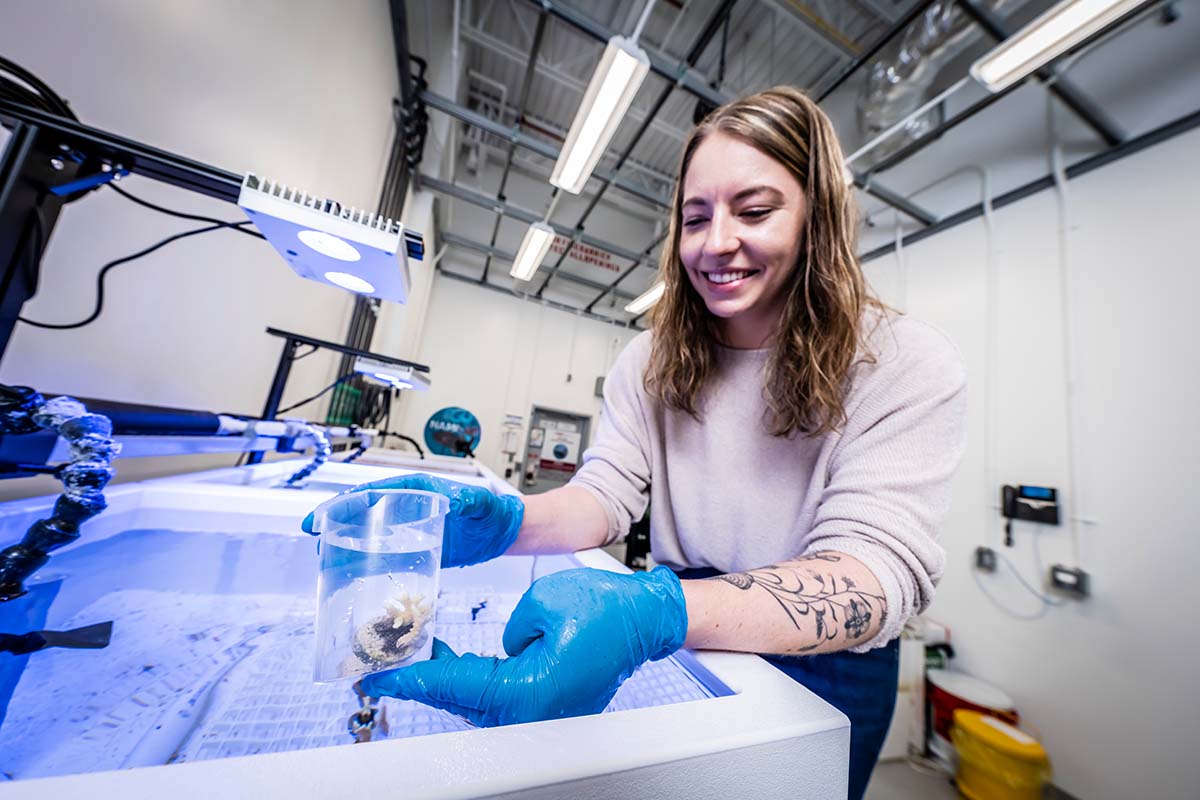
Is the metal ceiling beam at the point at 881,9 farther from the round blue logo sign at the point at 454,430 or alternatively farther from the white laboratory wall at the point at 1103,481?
the round blue logo sign at the point at 454,430

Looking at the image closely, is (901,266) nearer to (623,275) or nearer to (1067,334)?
(1067,334)

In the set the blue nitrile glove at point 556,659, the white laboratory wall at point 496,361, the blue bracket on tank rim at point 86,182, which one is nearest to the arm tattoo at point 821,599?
the blue nitrile glove at point 556,659

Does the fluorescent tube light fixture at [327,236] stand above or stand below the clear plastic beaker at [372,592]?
above

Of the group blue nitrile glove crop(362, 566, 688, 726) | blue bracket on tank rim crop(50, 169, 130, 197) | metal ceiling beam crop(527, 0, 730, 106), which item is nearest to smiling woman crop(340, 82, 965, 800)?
blue nitrile glove crop(362, 566, 688, 726)

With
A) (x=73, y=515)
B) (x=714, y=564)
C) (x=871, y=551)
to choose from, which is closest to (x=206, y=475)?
(x=73, y=515)

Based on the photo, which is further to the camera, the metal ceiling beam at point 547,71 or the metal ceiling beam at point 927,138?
the metal ceiling beam at point 547,71

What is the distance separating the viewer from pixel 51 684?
0.40m

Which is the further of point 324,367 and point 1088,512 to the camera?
point 324,367

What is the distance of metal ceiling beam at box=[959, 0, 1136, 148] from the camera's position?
1812 millimetres

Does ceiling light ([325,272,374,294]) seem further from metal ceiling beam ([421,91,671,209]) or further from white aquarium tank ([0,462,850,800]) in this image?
metal ceiling beam ([421,91,671,209])

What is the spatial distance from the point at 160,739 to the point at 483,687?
33 cm

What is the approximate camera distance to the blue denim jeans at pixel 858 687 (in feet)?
2.17

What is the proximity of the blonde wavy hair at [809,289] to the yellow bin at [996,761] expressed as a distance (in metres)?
2.20

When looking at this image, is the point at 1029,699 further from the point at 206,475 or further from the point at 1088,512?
the point at 206,475
